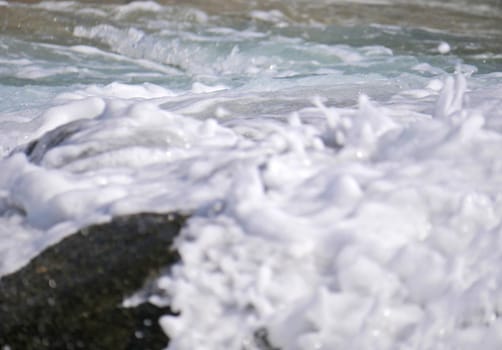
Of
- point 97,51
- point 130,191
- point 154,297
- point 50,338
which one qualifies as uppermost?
point 130,191

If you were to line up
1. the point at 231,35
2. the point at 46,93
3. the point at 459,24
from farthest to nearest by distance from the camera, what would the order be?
the point at 459,24, the point at 231,35, the point at 46,93

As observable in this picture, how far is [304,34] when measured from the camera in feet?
26.2

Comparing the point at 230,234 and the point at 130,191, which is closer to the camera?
the point at 230,234

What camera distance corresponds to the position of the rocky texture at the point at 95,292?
1967 mm

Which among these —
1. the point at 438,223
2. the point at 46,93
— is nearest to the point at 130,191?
the point at 438,223

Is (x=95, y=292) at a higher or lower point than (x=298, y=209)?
lower

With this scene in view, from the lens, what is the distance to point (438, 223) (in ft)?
6.66

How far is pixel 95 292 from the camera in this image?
1.98 meters

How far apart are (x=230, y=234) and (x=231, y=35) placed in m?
6.17

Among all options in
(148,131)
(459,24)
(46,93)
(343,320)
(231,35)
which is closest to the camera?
(343,320)

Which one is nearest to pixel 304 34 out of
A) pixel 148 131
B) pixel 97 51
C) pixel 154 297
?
pixel 97 51

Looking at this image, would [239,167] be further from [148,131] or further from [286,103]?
[286,103]

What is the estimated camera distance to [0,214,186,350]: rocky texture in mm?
1967

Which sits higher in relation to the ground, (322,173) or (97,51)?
(322,173)
